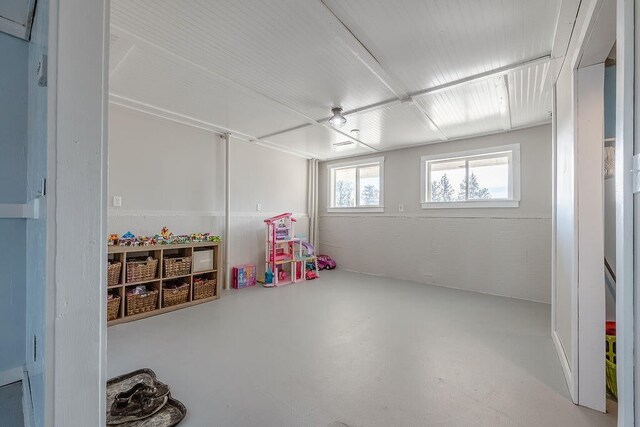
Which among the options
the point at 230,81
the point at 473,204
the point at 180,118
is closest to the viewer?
the point at 230,81

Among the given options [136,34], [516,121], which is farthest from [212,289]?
[516,121]

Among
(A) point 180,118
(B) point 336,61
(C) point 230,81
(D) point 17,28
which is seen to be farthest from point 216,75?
(A) point 180,118

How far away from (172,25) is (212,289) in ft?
10.5

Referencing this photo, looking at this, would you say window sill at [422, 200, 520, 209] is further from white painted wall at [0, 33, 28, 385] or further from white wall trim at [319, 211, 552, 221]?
white painted wall at [0, 33, 28, 385]

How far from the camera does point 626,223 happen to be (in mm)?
866

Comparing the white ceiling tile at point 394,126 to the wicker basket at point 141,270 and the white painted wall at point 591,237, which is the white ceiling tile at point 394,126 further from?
the wicker basket at point 141,270

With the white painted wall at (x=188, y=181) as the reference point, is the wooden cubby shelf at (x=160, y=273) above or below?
below

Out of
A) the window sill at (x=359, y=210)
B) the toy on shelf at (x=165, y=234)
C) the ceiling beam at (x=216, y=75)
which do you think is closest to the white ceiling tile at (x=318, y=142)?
the ceiling beam at (x=216, y=75)

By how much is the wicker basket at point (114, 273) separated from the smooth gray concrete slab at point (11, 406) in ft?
5.55

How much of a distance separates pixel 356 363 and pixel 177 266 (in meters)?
2.62

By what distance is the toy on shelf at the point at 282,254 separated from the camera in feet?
16.0

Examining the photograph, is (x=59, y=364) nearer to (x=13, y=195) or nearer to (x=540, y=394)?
(x=13, y=195)

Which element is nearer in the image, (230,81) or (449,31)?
(449,31)

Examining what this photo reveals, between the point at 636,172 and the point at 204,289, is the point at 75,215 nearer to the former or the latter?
the point at 636,172
